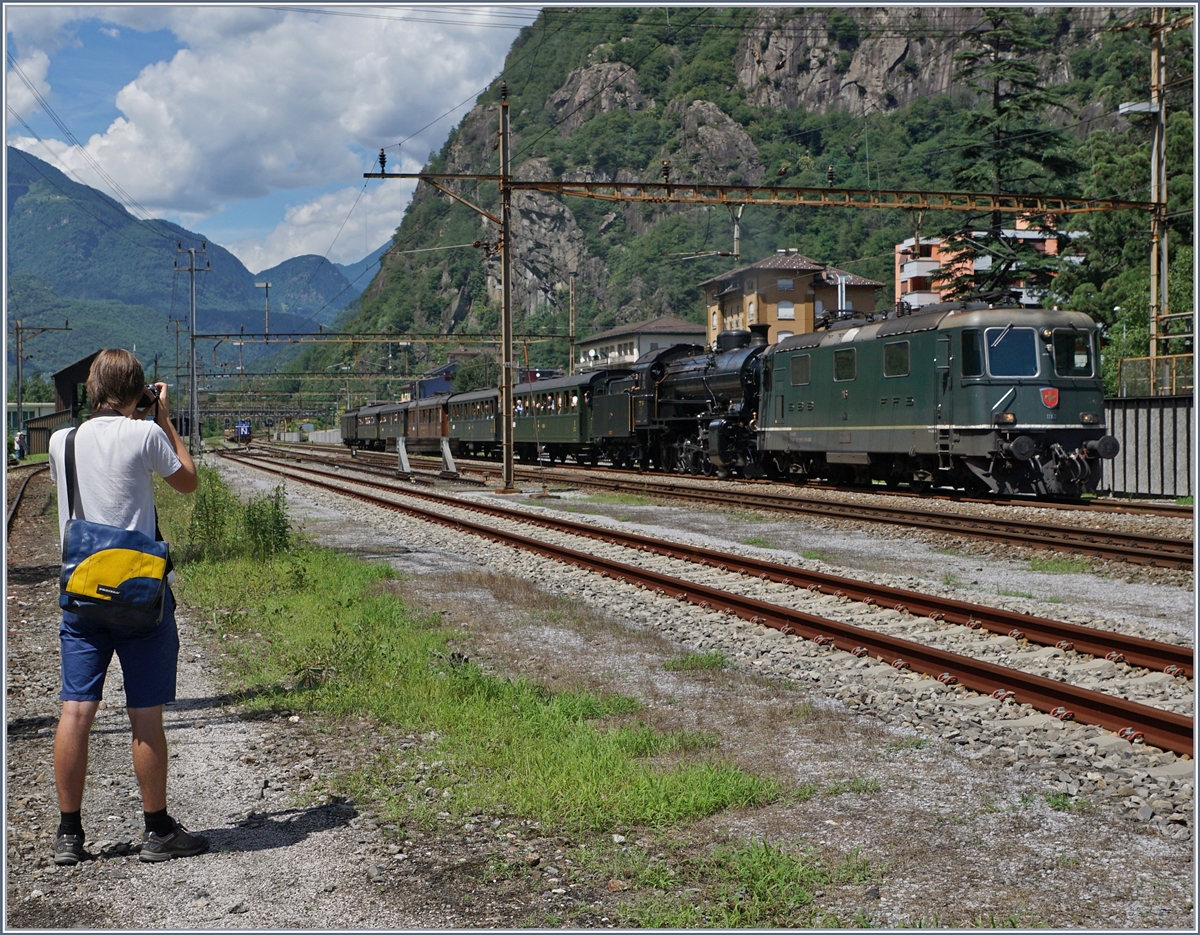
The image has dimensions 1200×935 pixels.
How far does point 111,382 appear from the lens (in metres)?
4.80

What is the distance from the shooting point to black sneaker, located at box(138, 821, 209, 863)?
4637 millimetres

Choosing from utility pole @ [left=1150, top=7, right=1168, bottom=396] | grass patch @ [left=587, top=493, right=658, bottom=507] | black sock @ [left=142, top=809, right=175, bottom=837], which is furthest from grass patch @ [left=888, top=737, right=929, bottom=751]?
utility pole @ [left=1150, top=7, right=1168, bottom=396]

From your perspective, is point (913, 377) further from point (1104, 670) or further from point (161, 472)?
point (161, 472)

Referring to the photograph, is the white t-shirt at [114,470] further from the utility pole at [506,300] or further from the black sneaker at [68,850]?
the utility pole at [506,300]

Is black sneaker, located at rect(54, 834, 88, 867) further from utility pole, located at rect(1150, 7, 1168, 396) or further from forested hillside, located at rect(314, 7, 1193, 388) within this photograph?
forested hillside, located at rect(314, 7, 1193, 388)

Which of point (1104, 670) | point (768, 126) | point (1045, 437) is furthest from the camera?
point (768, 126)

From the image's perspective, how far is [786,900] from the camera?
A: 412cm

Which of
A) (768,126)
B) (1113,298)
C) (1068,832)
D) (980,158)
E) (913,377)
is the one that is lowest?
(1068,832)

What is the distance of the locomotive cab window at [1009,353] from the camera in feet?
65.6

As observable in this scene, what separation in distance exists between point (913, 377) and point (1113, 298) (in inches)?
1651

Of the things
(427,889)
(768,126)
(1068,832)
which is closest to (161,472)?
(427,889)

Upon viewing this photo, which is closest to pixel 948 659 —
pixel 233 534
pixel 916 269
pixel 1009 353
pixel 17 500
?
pixel 233 534

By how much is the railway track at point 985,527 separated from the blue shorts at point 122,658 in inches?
447

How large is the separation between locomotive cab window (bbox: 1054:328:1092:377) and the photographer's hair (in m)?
18.6
